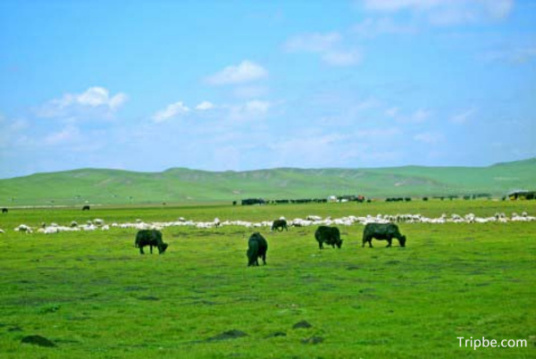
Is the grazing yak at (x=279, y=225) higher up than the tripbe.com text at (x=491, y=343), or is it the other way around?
the grazing yak at (x=279, y=225)

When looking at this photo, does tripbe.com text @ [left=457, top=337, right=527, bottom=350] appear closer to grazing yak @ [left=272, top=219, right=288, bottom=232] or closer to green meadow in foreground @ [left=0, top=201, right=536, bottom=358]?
green meadow in foreground @ [left=0, top=201, right=536, bottom=358]

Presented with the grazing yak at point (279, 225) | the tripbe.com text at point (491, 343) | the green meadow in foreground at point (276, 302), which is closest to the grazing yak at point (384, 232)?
the green meadow in foreground at point (276, 302)

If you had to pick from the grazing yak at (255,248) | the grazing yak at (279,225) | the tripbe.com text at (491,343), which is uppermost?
the grazing yak at (279,225)

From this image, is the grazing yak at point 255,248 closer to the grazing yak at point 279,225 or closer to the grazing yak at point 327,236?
the grazing yak at point 327,236

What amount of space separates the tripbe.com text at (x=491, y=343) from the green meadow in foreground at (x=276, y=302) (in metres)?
0.15

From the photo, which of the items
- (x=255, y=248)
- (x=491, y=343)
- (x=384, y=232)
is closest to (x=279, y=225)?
(x=384, y=232)

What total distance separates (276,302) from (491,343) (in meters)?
6.92

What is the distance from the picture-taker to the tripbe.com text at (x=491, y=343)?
13.8m

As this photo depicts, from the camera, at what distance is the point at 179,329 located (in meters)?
16.6

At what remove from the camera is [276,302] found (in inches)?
784

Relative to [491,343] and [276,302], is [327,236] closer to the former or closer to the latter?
[276,302]

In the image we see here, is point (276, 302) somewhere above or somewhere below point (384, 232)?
below

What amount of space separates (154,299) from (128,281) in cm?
463

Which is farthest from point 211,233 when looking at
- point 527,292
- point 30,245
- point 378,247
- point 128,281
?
point 527,292
